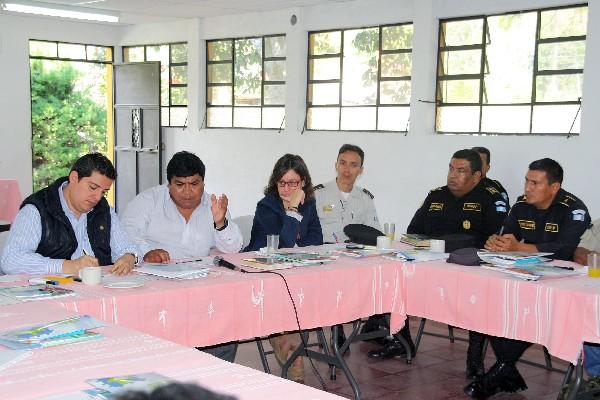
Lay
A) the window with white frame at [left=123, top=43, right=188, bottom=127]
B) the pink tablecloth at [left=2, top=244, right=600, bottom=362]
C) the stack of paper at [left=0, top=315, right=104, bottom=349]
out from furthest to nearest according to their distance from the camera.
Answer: the window with white frame at [left=123, top=43, right=188, bottom=127] < the pink tablecloth at [left=2, top=244, right=600, bottom=362] < the stack of paper at [left=0, top=315, right=104, bottom=349]

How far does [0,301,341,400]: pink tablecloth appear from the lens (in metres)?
1.54

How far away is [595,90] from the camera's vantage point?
5.41m

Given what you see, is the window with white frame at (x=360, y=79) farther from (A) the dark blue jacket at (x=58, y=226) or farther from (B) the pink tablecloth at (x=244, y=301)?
(A) the dark blue jacket at (x=58, y=226)

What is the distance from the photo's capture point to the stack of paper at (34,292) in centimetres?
243

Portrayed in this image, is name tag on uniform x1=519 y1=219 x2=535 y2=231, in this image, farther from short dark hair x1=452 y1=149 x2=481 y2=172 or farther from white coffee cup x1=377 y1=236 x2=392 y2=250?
white coffee cup x1=377 y1=236 x2=392 y2=250

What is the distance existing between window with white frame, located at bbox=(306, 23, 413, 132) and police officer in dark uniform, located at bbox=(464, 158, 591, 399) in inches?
113

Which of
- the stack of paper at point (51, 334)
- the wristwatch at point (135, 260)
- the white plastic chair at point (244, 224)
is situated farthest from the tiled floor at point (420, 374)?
the stack of paper at point (51, 334)

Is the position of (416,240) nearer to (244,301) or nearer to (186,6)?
(244,301)

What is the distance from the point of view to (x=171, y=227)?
352 centimetres

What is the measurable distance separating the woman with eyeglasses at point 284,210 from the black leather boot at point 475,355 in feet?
2.99

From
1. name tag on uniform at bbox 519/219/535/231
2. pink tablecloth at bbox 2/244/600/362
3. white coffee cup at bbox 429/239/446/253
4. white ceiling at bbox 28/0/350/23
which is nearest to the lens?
pink tablecloth at bbox 2/244/600/362

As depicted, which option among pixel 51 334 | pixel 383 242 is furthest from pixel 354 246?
pixel 51 334

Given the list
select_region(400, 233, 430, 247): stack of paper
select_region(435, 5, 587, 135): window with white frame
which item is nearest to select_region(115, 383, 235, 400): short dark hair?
select_region(400, 233, 430, 247): stack of paper

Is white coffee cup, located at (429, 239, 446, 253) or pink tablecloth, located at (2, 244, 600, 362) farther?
white coffee cup, located at (429, 239, 446, 253)
